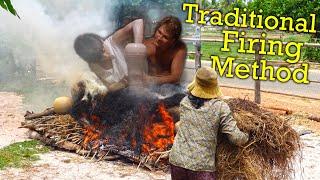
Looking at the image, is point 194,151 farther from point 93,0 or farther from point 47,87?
point 47,87

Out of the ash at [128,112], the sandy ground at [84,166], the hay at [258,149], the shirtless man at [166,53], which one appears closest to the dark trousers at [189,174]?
the hay at [258,149]

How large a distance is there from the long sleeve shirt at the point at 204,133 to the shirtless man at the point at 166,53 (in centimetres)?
267

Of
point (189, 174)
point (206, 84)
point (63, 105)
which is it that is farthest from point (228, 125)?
point (63, 105)

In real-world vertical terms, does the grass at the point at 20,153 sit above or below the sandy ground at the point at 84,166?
above

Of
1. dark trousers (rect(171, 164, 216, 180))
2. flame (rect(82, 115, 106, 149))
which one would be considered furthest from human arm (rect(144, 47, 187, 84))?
dark trousers (rect(171, 164, 216, 180))

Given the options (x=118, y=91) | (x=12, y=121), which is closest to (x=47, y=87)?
(x=12, y=121)

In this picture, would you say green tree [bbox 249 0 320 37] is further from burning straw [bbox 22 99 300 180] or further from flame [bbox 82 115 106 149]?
burning straw [bbox 22 99 300 180]

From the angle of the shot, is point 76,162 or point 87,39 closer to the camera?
point 76,162

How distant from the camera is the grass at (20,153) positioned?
6035 mm

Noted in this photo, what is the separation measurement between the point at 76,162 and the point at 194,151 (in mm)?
3101

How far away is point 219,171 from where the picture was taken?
3.70 m

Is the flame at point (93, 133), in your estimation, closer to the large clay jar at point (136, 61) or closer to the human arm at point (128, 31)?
the large clay jar at point (136, 61)

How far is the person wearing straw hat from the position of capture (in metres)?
3.42

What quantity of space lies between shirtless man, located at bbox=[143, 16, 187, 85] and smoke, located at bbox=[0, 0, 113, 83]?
3.51ft
